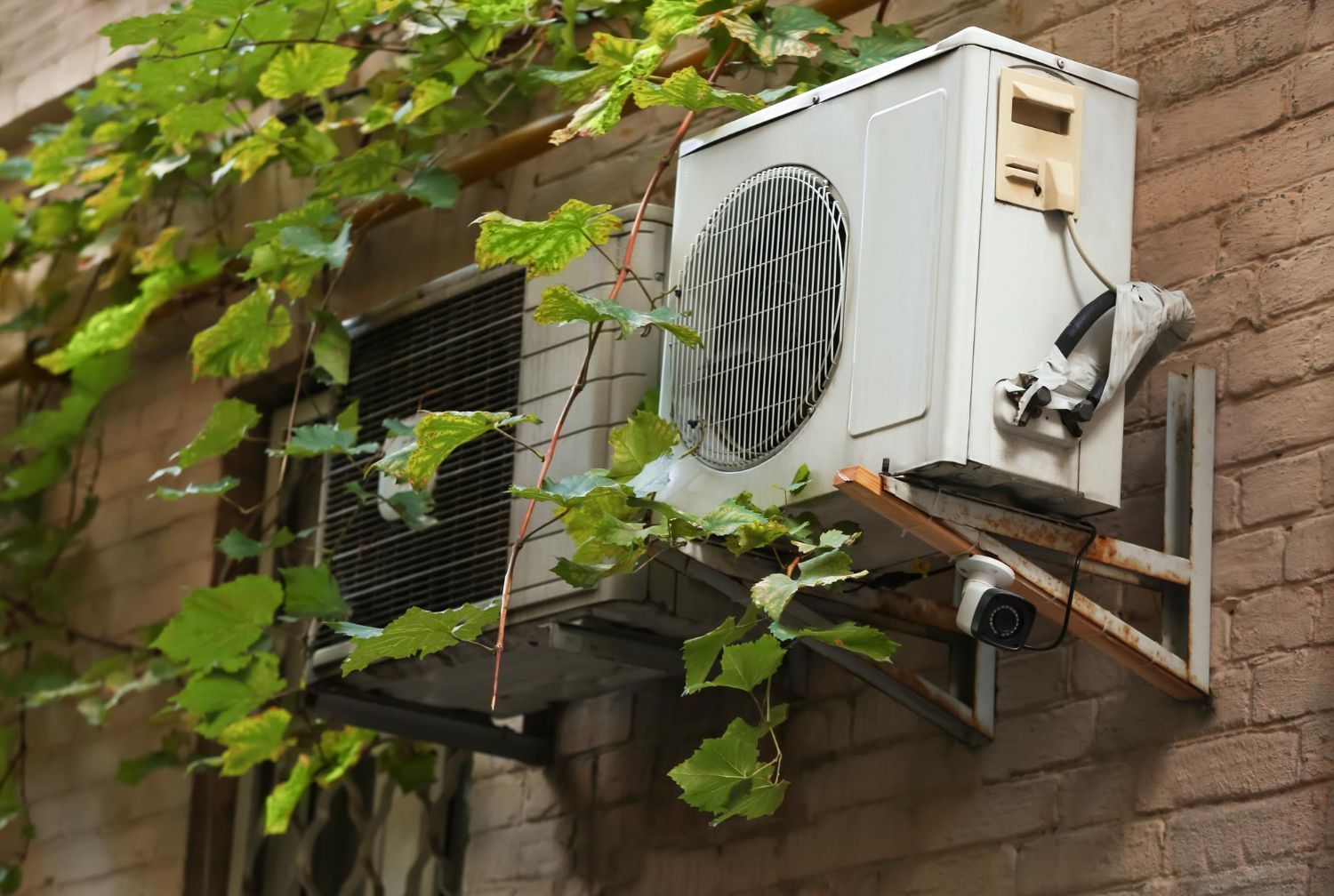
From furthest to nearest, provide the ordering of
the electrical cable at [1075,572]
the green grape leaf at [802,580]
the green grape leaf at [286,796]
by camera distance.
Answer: the green grape leaf at [286,796] < the electrical cable at [1075,572] < the green grape leaf at [802,580]

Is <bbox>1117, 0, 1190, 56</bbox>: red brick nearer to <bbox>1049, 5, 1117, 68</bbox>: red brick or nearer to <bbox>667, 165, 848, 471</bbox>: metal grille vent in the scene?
<bbox>1049, 5, 1117, 68</bbox>: red brick

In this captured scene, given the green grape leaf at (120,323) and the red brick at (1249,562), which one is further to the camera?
the green grape leaf at (120,323)

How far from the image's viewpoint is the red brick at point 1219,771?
2398mm

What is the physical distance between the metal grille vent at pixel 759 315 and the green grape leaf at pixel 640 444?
5 cm

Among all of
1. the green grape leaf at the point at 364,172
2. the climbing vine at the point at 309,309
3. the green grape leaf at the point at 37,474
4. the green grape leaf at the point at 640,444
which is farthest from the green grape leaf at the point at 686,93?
the green grape leaf at the point at 37,474

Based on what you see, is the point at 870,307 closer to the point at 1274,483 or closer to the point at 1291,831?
the point at 1274,483

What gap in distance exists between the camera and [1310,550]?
246 cm

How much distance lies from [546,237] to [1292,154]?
947mm

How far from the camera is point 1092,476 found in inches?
94.1

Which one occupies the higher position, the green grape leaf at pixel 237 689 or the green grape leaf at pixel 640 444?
the green grape leaf at pixel 640 444

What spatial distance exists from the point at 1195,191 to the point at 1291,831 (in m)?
0.85

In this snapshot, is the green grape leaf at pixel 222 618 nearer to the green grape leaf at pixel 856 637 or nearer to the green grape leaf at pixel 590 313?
the green grape leaf at pixel 590 313

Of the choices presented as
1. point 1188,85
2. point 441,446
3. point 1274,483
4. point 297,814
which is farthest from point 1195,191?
point 297,814

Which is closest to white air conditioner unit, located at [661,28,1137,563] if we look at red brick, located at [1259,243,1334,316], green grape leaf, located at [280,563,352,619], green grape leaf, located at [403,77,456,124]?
red brick, located at [1259,243,1334,316]
